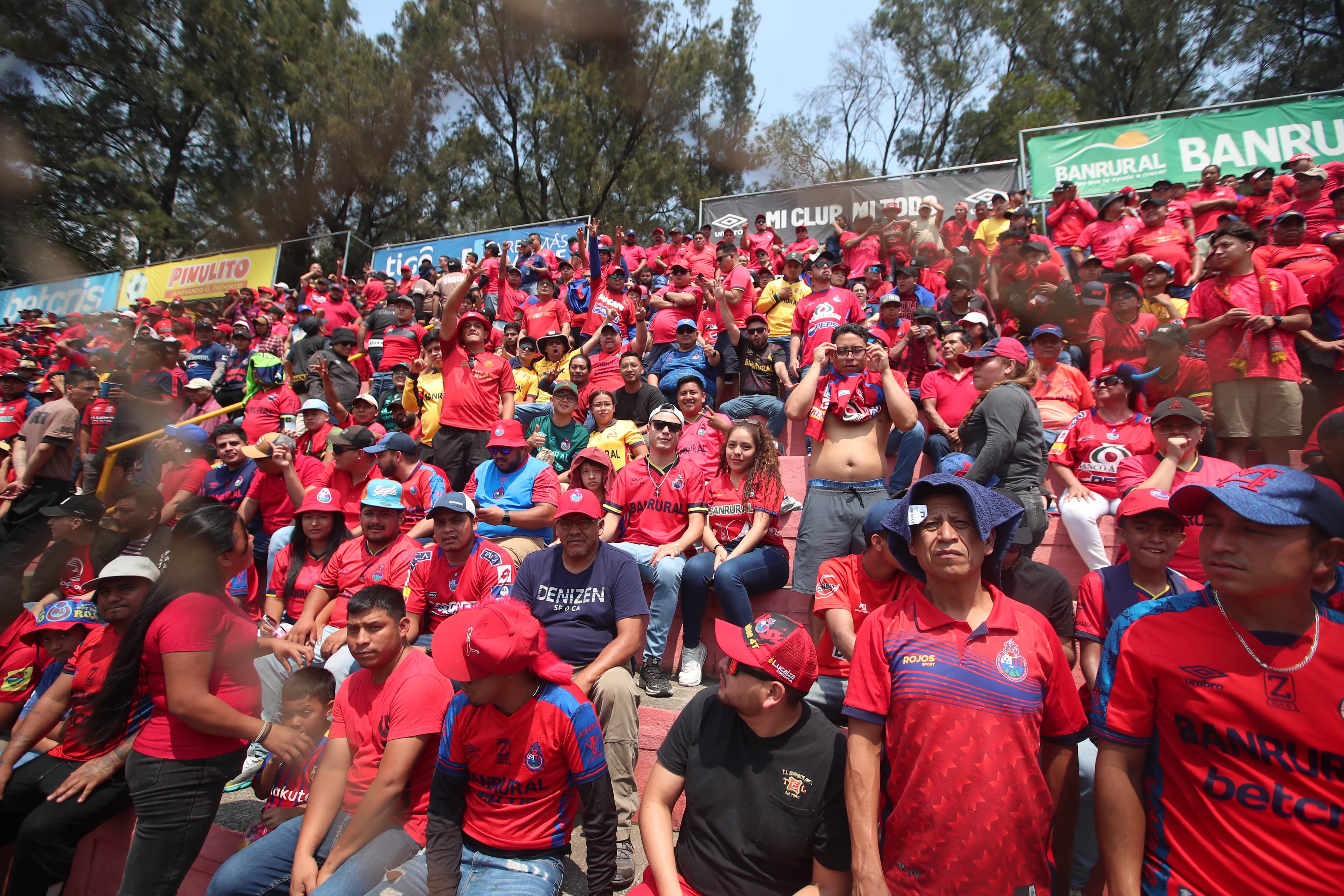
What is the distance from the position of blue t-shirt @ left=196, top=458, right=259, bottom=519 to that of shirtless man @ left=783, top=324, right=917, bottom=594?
5.49 metres

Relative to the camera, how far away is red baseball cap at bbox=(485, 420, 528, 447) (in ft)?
18.6

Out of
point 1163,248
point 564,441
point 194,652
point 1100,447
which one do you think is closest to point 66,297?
point 564,441

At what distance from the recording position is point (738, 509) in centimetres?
480

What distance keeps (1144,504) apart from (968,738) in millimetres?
1797

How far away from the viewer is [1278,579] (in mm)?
1687

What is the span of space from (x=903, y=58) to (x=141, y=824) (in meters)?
37.1

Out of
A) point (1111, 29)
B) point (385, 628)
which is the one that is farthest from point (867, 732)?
point (1111, 29)

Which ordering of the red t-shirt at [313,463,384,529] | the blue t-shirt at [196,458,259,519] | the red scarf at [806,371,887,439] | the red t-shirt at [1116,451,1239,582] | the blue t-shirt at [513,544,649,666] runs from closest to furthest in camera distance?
the red t-shirt at [1116,451,1239,582], the blue t-shirt at [513,544,649,666], the red scarf at [806,371,887,439], the red t-shirt at [313,463,384,529], the blue t-shirt at [196,458,259,519]

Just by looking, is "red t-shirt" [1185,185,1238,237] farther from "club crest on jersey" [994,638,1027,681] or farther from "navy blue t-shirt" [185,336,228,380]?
"navy blue t-shirt" [185,336,228,380]

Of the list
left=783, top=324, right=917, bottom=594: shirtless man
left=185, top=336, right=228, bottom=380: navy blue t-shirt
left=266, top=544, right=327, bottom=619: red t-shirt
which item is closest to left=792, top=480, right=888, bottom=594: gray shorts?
left=783, top=324, right=917, bottom=594: shirtless man

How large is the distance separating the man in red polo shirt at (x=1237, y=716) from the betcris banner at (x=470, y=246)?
14.5 metres

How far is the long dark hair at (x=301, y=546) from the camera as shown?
548 centimetres

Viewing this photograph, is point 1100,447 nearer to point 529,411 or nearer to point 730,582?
point 730,582

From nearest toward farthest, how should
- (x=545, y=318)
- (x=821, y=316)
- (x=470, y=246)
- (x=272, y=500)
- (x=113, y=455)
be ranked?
(x=272, y=500) → (x=821, y=316) → (x=113, y=455) → (x=545, y=318) → (x=470, y=246)
